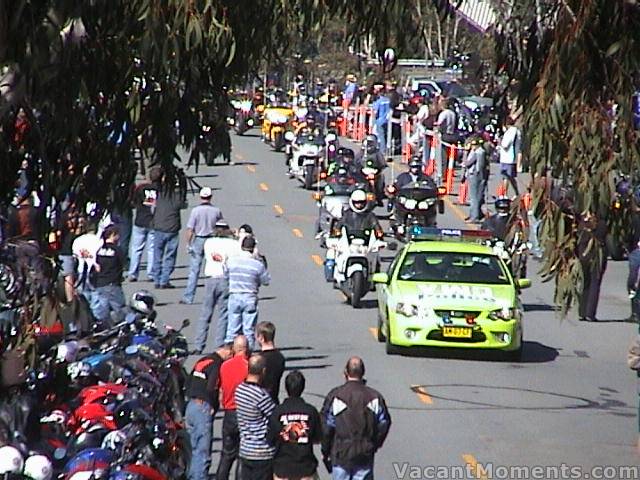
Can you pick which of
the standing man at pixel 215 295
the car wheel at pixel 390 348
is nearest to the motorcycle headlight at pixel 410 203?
the car wheel at pixel 390 348

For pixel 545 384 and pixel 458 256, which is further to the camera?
pixel 458 256

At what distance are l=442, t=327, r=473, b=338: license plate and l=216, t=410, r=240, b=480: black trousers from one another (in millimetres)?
7603

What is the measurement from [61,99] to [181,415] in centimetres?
687

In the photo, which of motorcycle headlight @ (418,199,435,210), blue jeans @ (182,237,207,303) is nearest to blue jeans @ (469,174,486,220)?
motorcycle headlight @ (418,199,435,210)

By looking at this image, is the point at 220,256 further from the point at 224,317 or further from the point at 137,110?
the point at 137,110

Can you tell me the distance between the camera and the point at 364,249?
26.9 m

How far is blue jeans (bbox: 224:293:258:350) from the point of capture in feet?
69.6

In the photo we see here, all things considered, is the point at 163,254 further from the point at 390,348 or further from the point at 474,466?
the point at 474,466

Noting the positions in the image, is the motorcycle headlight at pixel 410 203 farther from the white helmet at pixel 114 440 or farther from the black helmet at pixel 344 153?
the white helmet at pixel 114 440

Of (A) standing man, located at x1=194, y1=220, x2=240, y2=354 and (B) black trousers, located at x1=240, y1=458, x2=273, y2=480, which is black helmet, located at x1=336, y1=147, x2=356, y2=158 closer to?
(A) standing man, located at x1=194, y1=220, x2=240, y2=354

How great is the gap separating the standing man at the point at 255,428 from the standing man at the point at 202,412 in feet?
3.22

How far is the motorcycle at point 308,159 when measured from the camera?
42.5m

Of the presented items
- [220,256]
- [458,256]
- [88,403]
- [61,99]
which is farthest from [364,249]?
[61,99]

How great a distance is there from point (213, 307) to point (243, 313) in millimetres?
948
